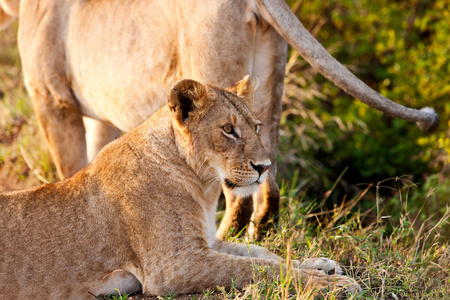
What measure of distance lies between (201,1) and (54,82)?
1.58m

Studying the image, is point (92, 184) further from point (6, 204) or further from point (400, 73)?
point (400, 73)

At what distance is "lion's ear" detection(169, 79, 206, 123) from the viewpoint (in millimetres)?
3086

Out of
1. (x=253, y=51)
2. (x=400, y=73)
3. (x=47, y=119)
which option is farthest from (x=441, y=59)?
(x=47, y=119)

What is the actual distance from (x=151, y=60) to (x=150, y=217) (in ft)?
4.44

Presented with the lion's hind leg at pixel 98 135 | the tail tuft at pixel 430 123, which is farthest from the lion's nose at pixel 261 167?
the lion's hind leg at pixel 98 135

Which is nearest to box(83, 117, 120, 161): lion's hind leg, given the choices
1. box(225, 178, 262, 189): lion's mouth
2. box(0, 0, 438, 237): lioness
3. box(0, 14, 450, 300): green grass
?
box(0, 0, 438, 237): lioness

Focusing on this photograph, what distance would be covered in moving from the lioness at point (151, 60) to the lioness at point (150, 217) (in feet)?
2.10

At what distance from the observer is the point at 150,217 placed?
10.2 ft

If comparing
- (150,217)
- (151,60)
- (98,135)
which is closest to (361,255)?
(150,217)

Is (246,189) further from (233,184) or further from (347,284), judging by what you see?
(347,284)

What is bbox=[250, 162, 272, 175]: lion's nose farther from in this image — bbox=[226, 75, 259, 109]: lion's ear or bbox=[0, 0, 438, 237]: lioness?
bbox=[0, 0, 438, 237]: lioness

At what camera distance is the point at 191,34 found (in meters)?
3.82

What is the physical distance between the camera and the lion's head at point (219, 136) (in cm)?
312

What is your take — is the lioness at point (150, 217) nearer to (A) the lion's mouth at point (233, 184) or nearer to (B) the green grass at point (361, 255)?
(A) the lion's mouth at point (233, 184)
